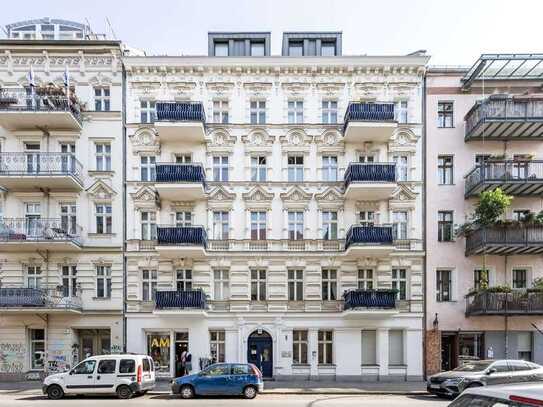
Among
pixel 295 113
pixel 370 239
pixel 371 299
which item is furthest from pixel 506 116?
pixel 371 299

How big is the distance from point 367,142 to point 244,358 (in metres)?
12.5

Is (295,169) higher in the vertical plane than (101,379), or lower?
higher

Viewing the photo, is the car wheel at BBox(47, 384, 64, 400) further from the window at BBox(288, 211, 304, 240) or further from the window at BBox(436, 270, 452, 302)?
the window at BBox(436, 270, 452, 302)

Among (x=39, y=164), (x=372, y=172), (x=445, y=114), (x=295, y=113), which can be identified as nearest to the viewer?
(x=372, y=172)

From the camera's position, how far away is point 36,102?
2316cm

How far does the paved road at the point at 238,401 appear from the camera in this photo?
53.8ft

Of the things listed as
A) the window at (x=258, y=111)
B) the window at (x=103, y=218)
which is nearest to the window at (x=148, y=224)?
the window at (x=103, y=218)

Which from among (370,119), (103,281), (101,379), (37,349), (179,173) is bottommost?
(37,349)

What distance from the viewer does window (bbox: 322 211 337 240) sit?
24453mm

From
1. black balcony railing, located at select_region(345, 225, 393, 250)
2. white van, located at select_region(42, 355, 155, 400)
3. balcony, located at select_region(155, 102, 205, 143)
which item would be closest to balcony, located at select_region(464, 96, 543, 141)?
black balcony railing, located at select_region(345, 225, 393, 250)

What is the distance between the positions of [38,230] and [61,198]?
6.53 ft

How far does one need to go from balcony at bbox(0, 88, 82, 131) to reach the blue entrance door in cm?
1383

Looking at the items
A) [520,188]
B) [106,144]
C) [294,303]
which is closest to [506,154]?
[520,188]

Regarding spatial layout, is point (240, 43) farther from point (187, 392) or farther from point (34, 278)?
point (187, 392)
